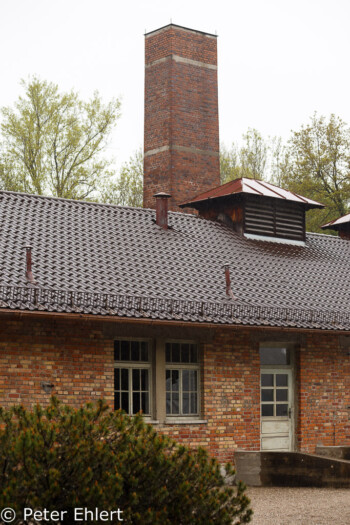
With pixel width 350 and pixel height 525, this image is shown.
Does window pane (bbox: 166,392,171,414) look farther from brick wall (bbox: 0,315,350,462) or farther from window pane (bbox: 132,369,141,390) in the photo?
window pane (bbox: 132,369,141,390)

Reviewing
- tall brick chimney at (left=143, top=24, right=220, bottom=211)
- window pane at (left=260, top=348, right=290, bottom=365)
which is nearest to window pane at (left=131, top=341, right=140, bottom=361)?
window pane at (left=260, top=348, right=290, bottom=365)

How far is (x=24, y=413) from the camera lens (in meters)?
7.95

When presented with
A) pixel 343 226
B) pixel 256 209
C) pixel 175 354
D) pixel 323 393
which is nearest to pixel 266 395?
pixel 323 393

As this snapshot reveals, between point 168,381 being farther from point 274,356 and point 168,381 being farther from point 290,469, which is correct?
point 290,469

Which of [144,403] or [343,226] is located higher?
[343,226]

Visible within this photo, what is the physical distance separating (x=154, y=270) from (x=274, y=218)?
6.00 m

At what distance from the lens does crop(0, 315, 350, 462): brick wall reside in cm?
1520

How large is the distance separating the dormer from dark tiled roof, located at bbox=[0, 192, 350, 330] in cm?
46

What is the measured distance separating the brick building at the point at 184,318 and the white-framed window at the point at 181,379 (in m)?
0.02

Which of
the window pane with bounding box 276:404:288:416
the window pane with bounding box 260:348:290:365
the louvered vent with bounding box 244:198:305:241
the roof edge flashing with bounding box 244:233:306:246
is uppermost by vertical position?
the louvered vent with bounding box 244:198:305:241

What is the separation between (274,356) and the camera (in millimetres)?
18797

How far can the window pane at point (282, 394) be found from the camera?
18.8 metres

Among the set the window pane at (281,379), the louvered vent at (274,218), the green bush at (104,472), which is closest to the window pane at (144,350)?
the window pane at (281,379)

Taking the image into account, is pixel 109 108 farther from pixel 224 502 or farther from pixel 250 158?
pixel 224 502
